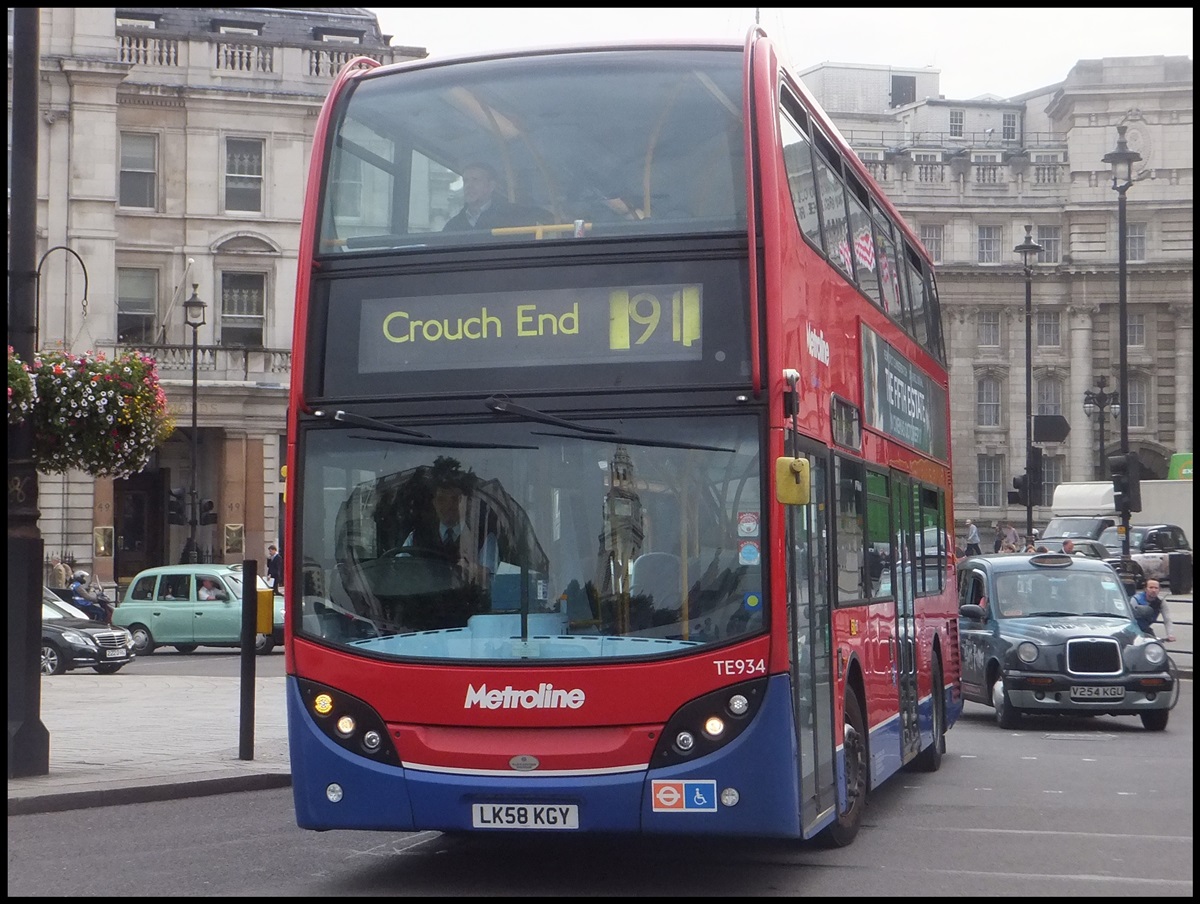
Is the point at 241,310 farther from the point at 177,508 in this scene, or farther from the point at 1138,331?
the point at 1138,331

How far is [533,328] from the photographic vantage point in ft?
27.7

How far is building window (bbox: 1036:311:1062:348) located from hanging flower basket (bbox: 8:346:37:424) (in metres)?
67.6

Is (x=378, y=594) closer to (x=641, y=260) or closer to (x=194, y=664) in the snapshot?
(x=641, y=260)

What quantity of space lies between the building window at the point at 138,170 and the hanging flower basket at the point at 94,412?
3441 cm

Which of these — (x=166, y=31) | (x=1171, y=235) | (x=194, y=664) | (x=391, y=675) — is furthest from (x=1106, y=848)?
(x=1171, y=235)

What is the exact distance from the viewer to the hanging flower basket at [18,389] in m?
11.6

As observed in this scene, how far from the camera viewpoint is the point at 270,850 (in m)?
9.66

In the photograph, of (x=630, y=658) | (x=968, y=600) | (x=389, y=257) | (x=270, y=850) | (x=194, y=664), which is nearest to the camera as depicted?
(x=630, y=658)

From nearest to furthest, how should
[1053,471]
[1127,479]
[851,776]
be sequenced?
[851,776] < [1127,479] < [1053,471]

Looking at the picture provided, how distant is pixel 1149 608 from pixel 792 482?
1289cm

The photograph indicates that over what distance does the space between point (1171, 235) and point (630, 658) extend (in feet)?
238

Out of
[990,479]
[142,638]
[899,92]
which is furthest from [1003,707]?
[899,92]

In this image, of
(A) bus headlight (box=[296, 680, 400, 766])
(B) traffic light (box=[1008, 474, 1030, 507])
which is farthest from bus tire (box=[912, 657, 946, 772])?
(B) traffic light (box=[1008, 474, 1030, 507])

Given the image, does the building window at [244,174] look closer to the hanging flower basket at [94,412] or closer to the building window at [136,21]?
the building window at [136,21]
